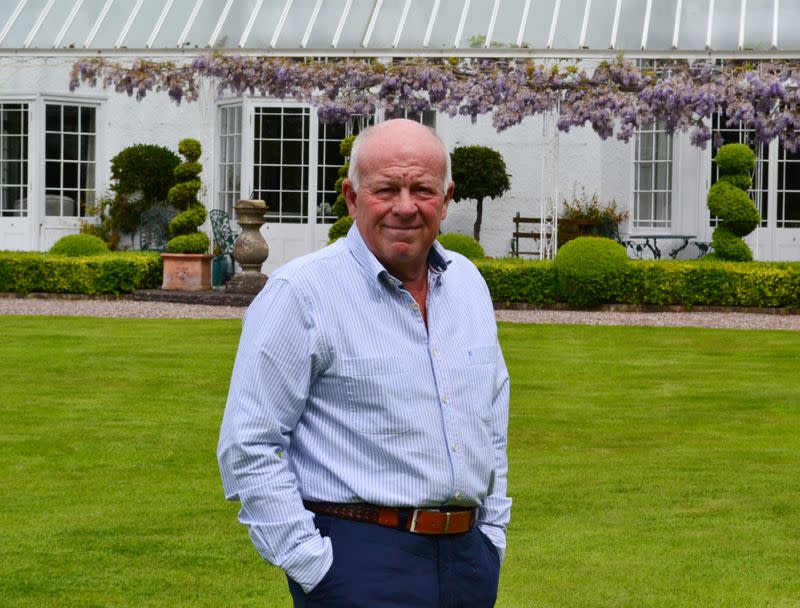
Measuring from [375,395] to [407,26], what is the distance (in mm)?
15596

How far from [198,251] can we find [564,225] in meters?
4.93

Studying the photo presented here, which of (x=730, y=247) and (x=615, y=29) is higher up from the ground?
(x=615, y=29)

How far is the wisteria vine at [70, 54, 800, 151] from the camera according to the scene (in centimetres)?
1695

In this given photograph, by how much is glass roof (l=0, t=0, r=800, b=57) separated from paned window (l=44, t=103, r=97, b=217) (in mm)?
2355

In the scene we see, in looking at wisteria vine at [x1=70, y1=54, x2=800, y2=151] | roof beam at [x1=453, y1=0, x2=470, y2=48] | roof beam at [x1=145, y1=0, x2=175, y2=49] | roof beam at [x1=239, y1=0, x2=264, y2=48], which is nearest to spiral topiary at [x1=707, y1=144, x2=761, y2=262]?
wisteria vine at [x1=70, y1=54, x2=800, y2=151]

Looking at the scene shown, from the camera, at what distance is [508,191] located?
20.0 m

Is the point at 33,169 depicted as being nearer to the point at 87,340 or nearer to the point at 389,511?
the point at 87,340

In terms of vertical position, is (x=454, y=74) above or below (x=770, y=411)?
above

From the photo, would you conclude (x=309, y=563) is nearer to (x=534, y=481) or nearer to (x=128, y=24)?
(x=534, y=481)

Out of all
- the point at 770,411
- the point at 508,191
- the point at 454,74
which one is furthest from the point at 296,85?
the point at 770,411

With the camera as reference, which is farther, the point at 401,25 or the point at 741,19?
the point at 401,25

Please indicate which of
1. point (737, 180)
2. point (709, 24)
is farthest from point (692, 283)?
point (709, 24)

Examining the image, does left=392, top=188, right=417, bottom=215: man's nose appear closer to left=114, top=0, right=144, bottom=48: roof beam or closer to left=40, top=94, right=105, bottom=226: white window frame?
left=114, top=0, right=144, bottom=48: roof beam

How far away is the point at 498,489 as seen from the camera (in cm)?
297
